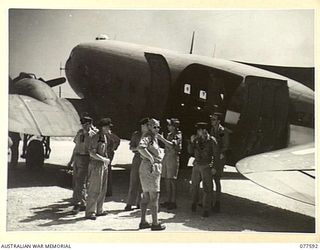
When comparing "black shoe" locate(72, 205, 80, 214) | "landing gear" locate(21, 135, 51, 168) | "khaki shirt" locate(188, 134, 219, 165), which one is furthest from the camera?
"landing gear" locate(21, 135, 51, 168)

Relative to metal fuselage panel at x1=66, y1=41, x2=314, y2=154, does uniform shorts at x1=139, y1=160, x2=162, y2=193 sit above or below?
below

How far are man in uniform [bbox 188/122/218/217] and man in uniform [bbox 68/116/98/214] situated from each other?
148cm

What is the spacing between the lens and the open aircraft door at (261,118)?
6789 mm

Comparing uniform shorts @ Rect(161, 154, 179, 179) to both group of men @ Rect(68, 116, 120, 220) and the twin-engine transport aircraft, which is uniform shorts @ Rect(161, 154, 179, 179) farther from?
group of men @ Rect(68, 116, 120, 220)

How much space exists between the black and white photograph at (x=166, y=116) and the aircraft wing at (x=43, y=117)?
21mm

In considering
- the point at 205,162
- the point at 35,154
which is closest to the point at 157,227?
the point at 205,162

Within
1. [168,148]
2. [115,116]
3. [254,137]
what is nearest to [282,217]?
[254,137]

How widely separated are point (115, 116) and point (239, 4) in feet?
8.83

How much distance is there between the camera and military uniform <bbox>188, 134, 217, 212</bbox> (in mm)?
6270

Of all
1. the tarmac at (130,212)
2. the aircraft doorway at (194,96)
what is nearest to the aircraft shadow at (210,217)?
the tarmac at (130,212)

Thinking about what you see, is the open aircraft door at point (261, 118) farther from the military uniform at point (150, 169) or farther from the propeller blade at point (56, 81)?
the propeller blade at point (56, 81)

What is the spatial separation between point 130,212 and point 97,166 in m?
0.89

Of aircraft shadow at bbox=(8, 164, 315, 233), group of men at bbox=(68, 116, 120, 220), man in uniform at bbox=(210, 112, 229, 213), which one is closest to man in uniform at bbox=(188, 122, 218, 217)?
man in uniform at bbox=(210, 112, 229, 213)
